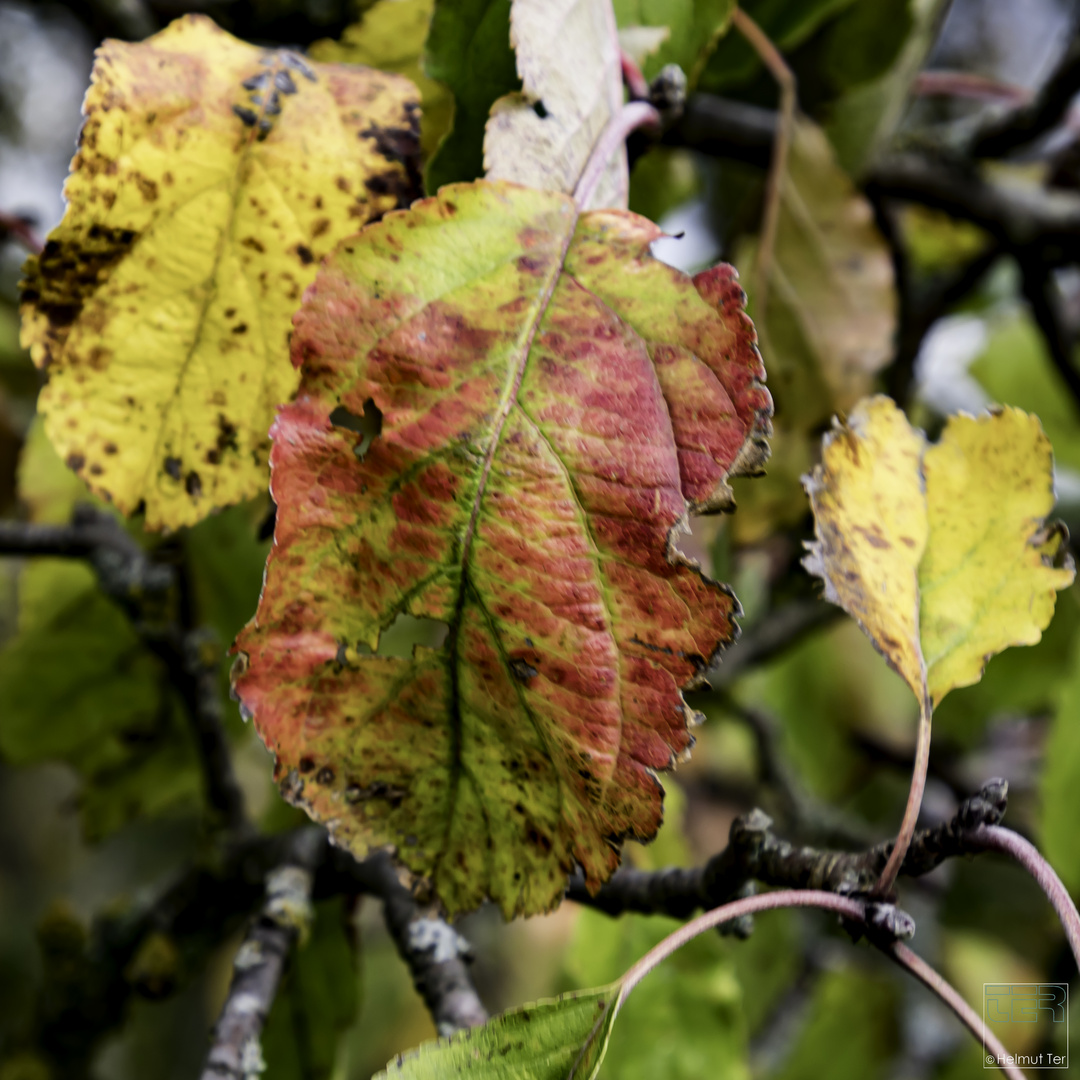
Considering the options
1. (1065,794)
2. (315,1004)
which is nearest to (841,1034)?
(1065,794)

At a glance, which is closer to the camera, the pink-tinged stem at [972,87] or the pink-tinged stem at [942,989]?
the pink-tinged stem at [942,989]

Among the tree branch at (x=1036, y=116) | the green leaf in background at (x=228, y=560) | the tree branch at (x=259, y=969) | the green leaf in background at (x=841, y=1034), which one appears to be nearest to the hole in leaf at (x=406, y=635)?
the green leaf in background at (x=228, y=560)

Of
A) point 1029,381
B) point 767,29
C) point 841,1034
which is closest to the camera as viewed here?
point 767,29

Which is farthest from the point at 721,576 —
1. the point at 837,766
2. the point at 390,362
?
the point at 837,766

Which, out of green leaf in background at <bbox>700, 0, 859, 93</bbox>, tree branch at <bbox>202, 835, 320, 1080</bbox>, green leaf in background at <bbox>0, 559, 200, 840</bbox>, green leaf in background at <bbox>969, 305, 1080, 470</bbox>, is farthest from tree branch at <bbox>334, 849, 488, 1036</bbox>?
green leaf in background at <bbox>969, 305, 1080, 470</bbox>

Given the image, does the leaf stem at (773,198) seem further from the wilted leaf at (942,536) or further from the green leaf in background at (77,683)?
the green leaf in background at (77,683)

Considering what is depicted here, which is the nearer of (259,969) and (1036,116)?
(259,969)

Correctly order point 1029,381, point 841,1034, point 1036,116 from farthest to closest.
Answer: point 841,1034, point 1029,381, point 1036,116

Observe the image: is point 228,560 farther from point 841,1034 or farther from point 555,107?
point 841,1034
